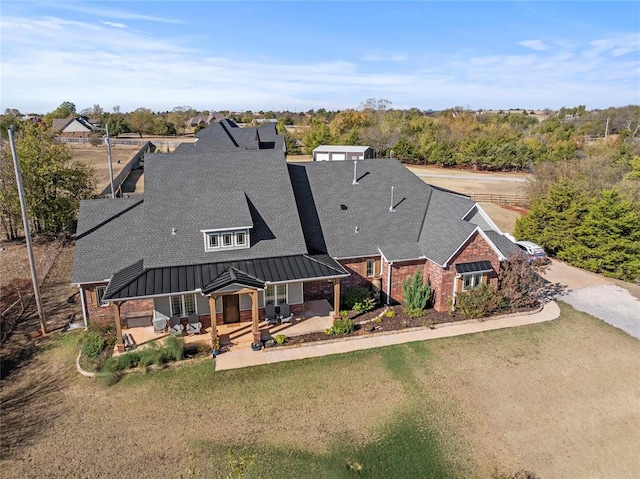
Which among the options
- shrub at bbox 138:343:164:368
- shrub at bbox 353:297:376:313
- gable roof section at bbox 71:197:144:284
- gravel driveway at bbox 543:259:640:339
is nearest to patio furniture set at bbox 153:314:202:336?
shrub at bbox 138:343:164:368

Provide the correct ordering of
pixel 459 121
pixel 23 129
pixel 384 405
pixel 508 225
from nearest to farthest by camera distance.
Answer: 1. pixel 384 405
2. pixel 23 129
3. pixel 508 225
4. pixel 459 121

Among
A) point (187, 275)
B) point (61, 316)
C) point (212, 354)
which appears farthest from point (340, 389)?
point (61, 316)

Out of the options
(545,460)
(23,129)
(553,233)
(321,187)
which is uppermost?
(23,129)

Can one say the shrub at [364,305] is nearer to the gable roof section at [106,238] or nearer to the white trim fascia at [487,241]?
the white trim fascia at [487,241]

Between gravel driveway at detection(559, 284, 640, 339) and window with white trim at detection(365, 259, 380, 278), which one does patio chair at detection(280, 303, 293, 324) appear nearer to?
window with white trim at detection(365, 259, 380, 278)

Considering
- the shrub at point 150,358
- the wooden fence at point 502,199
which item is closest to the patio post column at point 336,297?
the shrub at point 150,358

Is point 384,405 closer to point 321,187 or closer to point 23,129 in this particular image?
point 321,187
